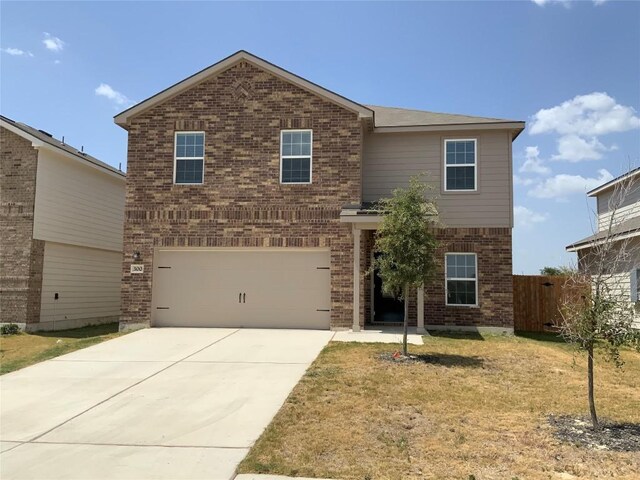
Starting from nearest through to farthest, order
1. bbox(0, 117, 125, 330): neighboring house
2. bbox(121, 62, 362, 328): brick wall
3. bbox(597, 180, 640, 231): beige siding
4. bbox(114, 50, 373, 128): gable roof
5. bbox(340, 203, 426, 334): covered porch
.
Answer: bbox(340, 203, 426, 334): covered porch, bbox(121, 62, 362, 328): brick wall, bbox(114, 50, 373, 128): gable roof, bbox(0, 117, 125, 330): neighboring house, bbox(597, 180, 640, 231): beige siding

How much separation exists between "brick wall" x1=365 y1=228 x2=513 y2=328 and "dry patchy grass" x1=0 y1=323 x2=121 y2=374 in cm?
768

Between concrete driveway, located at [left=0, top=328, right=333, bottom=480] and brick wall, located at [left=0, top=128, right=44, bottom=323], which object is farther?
brick wall, located at [left=0, top=128, right=44, bottom=323]

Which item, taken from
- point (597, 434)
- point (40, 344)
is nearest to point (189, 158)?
point (40, 344)

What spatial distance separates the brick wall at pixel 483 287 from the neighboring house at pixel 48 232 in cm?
1005

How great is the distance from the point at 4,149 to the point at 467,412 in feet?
52.1

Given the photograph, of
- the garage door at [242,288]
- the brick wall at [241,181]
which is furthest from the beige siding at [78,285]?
the garage door at [242,288]

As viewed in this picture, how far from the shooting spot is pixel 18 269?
15.9 metres

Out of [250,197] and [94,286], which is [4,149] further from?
[250,197]

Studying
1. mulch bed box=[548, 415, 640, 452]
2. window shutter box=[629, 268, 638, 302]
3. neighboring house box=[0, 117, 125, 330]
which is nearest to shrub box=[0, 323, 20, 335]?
neighboring house box=[0, 117, 125, 330]

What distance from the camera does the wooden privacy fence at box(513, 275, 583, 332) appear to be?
16.7 metres

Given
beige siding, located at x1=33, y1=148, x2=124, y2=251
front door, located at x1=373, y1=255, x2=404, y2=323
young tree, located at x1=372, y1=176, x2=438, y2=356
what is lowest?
front door, located at x1=373, y1=255, x2=404, y2=323

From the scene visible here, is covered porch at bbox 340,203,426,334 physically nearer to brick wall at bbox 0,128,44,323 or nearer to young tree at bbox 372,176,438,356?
young tree at bbox 372,176,438,356

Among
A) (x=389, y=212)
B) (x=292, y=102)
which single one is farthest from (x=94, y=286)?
(x=389, y=212)

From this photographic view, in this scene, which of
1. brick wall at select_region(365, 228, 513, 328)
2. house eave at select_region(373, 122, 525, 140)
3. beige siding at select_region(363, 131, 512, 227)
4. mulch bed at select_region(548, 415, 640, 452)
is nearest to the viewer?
mulch bed at select_region(548, 415, 640, 452)
